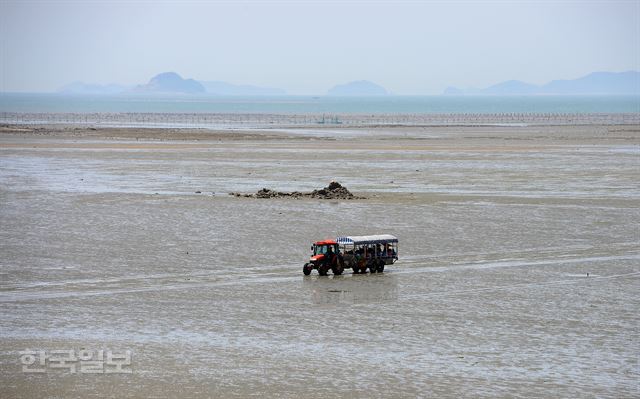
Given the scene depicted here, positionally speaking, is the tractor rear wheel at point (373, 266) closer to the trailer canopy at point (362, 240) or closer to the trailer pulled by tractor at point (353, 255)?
the trailer pulled by tractor at point (353, 255)

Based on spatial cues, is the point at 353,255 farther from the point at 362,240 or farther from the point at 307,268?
the point at 307,268

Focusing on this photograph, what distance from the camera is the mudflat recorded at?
2112cm

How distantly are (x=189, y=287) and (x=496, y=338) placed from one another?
395 inches

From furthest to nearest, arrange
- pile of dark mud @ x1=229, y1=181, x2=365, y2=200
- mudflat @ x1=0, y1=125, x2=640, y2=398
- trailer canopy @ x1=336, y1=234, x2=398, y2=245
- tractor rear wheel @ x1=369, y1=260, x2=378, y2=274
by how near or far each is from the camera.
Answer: pile of dark mud @ x1=229, y1=181, x2=365, y2=200 → tractor rear wheel @ x1=369, y1=260, x2=378, y2=274 → trailer canopy @ x1=336, y1=234, x2=398, y2=245 → mudflat @ x1=0, y1=125, x2=640, y2=398

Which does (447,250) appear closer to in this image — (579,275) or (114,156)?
(579,275)

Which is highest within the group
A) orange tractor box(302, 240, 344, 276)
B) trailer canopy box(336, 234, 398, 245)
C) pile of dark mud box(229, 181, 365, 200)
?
trailer canopy box(336, 234, 398, 245)

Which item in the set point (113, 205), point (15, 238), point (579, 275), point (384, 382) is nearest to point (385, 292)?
point (579, 275)

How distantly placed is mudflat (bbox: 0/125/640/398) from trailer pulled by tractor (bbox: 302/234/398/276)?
1.37 ft

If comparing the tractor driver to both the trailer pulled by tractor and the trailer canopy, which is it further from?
the trailer canopy

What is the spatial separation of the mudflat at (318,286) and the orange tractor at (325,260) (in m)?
0.37

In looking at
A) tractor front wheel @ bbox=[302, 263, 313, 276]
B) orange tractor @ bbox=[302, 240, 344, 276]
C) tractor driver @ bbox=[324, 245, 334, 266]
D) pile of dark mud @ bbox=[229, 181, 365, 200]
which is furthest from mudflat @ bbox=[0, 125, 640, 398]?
pile of dark mud @ bbox=[229, 181, 365, 200]

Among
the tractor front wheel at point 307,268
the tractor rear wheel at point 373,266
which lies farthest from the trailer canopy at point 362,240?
the tractor front wheel at point 307,268

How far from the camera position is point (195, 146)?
97500mm

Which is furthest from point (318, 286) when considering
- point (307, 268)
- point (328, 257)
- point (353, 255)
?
point (353, 255)
